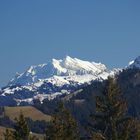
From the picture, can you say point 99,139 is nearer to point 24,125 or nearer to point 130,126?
point 130,126

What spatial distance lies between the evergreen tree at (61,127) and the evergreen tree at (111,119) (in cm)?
2127

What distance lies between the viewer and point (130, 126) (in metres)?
47.8

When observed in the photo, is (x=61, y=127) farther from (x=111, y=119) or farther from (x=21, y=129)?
(x=111, y=119)

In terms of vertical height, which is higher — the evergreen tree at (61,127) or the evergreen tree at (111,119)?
the evergreen tree at (61,127)

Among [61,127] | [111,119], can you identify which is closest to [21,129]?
[61,127]

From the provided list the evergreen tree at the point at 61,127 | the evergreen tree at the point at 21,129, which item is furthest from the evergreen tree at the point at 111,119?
the evergreen tree at the point at 61,127

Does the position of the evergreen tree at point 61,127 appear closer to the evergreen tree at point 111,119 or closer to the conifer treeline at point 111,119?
the conifer treeline at point 111,119

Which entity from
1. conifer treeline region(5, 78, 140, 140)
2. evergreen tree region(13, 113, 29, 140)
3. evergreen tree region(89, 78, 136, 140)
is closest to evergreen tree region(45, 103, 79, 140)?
evergreen tree region(13, 113, 29, 140)

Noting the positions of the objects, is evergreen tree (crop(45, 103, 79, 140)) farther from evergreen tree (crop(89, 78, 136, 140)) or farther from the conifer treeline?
evergreen tree (crop(89, 78, 136, 140))

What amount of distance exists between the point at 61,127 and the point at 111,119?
2241 cm

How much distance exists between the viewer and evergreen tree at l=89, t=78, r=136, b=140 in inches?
1848

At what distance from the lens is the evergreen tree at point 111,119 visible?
46.9 meters

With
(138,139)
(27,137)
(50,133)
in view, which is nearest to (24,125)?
(27,137)

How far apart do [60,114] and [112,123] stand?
84.5 feet
